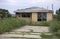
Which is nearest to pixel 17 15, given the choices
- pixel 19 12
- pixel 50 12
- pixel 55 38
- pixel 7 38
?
pixel 19 12

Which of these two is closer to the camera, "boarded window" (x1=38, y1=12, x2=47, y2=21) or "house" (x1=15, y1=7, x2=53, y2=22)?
"house" (x1=15, y1=7, x2=53, y2=22)

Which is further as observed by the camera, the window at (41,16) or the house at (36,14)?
the window at (41,16)

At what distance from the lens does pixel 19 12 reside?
34.5 m

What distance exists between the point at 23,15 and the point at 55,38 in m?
31.8

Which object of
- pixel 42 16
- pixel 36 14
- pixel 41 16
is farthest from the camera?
pixel 42 16

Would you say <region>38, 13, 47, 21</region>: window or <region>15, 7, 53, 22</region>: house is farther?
<region>38, 13, 47, 21</region>: window

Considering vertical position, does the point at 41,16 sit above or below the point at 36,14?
below

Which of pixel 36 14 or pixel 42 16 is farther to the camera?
pixel 42 16

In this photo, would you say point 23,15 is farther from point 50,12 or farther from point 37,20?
point 50,12

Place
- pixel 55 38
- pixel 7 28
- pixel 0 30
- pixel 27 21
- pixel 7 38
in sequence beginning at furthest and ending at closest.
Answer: pixel 27 21 < pixel 7 28 < pixel 0 30 < pixel 7 38 < pixel 55 38

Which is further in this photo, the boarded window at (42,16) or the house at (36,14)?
the boarded window at (42,16)

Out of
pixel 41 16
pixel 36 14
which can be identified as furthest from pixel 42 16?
pixel 36 14

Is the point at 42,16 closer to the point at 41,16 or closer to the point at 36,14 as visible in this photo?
the point at 41,16

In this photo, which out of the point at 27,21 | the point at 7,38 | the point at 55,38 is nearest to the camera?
the point at 55,38
